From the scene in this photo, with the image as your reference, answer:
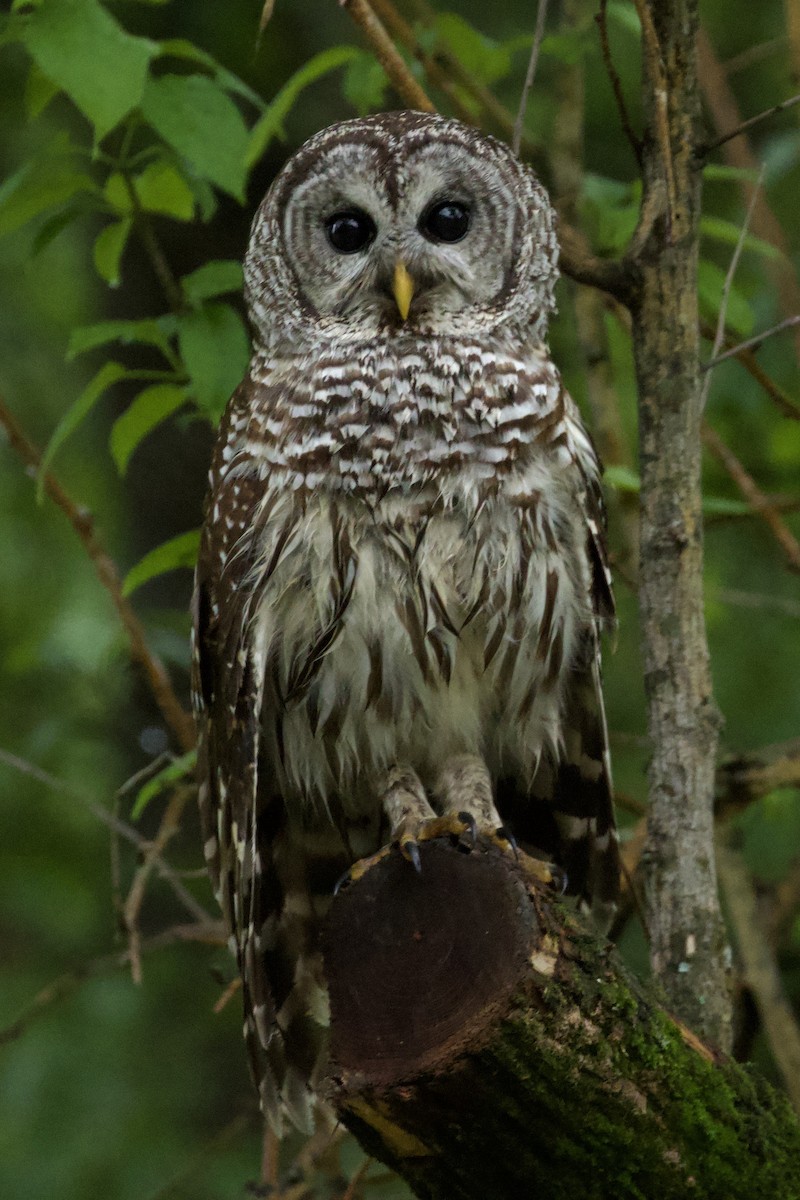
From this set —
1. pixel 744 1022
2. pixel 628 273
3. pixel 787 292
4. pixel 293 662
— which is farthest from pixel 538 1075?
pixel 787 292

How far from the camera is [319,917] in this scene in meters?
3.20

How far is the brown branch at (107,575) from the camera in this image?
328 cm

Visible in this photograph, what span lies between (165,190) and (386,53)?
1.96ft

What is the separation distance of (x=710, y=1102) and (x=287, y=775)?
1.35m

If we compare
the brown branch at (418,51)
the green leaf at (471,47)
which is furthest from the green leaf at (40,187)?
the green leaf at (471,47)

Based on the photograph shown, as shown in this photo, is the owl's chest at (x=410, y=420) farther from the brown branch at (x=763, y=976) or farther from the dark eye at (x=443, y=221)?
the brown branch at (x=763, y=976)

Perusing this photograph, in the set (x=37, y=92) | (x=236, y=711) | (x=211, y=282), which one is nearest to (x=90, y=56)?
(x=37, y=92)

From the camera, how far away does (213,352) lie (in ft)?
9.76

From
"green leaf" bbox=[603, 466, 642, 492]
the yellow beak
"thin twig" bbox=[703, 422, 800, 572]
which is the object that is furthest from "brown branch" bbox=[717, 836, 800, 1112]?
the yellow beak

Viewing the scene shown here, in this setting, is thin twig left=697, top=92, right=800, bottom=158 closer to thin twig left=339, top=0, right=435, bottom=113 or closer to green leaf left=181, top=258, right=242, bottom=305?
thin twig left=339, top=0, right=435, bottom=113

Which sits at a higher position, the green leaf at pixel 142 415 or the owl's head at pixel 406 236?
the owl's head at pixel 406 236

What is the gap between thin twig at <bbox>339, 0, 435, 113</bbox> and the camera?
256 cm

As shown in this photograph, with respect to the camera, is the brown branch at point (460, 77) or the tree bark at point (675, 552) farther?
the brown branch at point (460, 77)

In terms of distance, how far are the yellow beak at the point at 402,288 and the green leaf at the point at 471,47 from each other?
2.31ft
